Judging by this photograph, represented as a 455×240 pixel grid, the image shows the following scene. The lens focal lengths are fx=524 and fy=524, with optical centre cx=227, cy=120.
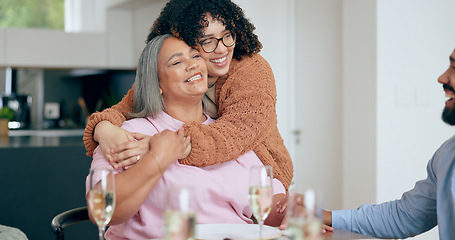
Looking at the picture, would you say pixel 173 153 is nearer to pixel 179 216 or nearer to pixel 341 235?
pixel 341 235

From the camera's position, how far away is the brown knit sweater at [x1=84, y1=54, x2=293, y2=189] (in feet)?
5.67

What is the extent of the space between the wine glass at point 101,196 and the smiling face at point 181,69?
2.27ft

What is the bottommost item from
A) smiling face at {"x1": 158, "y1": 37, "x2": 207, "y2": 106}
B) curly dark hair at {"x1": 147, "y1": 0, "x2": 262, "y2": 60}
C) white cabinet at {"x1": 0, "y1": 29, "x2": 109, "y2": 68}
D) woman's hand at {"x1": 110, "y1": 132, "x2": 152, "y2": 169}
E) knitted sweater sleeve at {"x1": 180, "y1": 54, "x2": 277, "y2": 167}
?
woman's hand at {"x1": 110, "y1": 132, "x2": 152, "y2": 169}

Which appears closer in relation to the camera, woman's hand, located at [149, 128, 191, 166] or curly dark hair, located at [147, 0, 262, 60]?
woman's hand, located at [149, 128, 191, 166]

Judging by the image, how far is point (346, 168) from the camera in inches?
133

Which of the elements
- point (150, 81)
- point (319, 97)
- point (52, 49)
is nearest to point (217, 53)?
point (150, 81)

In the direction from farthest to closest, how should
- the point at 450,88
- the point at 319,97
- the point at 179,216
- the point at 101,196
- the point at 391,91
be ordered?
the point at 319,97
the point at 391,91
the point at 450,88
the point at 101,196
the point at 179,216

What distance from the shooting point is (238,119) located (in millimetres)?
1809

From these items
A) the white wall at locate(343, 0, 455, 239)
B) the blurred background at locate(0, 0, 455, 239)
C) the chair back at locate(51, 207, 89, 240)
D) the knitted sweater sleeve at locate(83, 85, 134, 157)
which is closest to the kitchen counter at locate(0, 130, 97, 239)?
the blurred background at locate(0, 0, 455, 239)

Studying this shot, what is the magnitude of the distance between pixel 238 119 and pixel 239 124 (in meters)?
0.02

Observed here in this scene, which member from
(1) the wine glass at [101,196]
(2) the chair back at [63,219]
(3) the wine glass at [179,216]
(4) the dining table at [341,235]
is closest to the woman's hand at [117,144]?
(2) the chair back at [63,219]

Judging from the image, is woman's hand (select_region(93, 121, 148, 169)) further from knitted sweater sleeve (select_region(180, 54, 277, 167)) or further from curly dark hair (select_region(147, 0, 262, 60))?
curly dark hair (select_region(147, 0, 262, 60))

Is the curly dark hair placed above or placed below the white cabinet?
below

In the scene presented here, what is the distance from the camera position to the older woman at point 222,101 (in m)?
1.72
